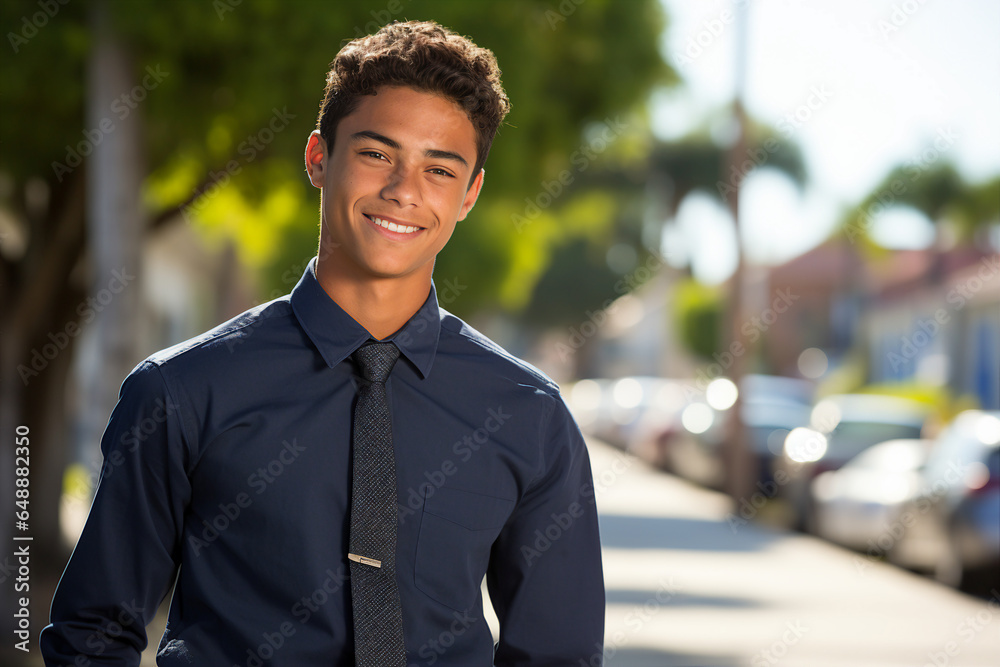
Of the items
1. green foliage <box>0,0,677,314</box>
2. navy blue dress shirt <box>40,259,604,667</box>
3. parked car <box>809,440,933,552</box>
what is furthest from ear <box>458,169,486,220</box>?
parked car <box>809,440,933,552</box>

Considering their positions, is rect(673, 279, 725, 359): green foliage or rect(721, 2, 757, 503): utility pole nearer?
rect(721, 2, 757, 503): utility pole

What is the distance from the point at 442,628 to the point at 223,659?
376mm

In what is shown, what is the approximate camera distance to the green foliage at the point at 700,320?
4816 cm

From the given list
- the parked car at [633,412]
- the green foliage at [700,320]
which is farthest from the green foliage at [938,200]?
the parked car at [633,412]

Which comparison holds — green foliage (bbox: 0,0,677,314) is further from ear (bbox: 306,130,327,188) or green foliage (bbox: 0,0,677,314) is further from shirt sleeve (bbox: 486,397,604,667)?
shirt sleeve (bbox: 486,397,604,667)

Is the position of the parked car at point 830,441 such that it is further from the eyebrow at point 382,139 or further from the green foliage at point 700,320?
the green foliage at point 700,320

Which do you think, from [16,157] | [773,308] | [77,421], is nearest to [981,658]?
[16,157]

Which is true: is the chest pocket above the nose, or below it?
below

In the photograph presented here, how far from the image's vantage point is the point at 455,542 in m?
2.22

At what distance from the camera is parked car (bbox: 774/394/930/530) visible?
1583 centimetres

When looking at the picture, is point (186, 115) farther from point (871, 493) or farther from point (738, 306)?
point (738, 306)

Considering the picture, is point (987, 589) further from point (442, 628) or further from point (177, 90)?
point (442, 628)

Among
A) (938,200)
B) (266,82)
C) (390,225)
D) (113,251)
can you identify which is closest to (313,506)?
(390,225)

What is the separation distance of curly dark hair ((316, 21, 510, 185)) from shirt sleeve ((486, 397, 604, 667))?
1.97 feet
